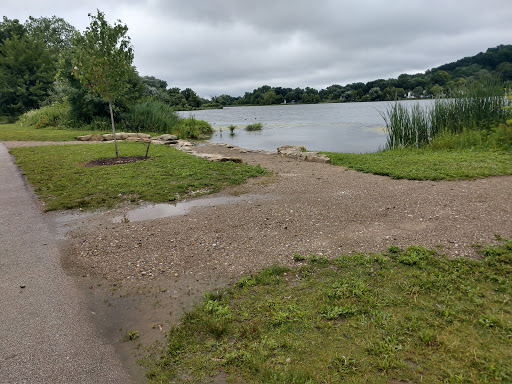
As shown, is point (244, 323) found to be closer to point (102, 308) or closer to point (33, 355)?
point (102, 308)

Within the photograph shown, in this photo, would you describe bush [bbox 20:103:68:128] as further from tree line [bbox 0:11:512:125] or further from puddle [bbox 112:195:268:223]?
puddle [bbox 112:195:268:223]

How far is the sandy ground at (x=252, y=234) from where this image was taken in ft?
12.6

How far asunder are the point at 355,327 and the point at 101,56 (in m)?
11.3

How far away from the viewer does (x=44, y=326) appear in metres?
3.13

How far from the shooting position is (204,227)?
18.0ft

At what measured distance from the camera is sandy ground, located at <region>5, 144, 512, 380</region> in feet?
12.6

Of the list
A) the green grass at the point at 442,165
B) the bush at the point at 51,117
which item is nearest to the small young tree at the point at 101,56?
the green grass at the point at 442,165

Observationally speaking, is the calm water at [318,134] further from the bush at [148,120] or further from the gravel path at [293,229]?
the gravel path at [293,229]

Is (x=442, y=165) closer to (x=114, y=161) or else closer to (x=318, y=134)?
(x=114, y=161)

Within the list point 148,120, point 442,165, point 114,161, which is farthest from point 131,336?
point 148,120

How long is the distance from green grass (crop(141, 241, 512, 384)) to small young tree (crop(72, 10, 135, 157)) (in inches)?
386

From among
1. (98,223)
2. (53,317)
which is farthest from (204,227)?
(53,317)

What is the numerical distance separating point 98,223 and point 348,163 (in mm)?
7895

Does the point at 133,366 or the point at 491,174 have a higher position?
the point at 491,174
